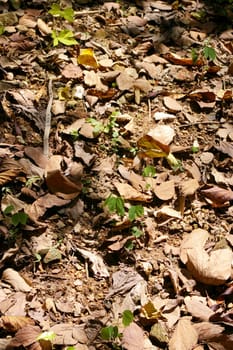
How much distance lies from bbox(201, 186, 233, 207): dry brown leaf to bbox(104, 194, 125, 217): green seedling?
1.65 ft

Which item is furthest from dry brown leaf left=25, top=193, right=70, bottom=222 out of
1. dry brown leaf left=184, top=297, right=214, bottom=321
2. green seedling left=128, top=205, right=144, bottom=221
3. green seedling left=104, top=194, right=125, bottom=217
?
dry brown leaf left=184, top=297, right=214, bottom=321

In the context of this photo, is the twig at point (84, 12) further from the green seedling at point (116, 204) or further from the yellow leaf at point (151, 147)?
the green seedling at point (116, 204)

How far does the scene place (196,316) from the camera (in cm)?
245

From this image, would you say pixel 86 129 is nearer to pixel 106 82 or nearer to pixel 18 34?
pixel 106 82

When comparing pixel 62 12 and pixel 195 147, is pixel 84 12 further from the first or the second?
pixel 195 147

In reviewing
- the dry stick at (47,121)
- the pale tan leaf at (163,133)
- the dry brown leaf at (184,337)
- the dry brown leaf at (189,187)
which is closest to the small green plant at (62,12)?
the dry stick at (47,121)

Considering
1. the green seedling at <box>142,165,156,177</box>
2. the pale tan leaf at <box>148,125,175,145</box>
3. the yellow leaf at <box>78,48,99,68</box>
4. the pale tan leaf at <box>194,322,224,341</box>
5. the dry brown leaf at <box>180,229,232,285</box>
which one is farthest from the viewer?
the yellow leaf at <box>78,48,99,68</box>

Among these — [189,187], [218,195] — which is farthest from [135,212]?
[218,195]

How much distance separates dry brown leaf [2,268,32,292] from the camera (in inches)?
97.1

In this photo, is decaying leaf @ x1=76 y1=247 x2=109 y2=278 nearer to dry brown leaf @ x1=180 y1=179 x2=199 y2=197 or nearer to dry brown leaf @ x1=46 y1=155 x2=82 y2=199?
dry brown leaf @ x1=46 y1=155 x2=82 y2=199

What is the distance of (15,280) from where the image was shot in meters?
2.48

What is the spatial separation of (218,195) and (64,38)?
4.81 ft

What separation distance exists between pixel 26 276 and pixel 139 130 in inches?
44.2

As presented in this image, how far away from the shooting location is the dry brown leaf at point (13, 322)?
2.32m
